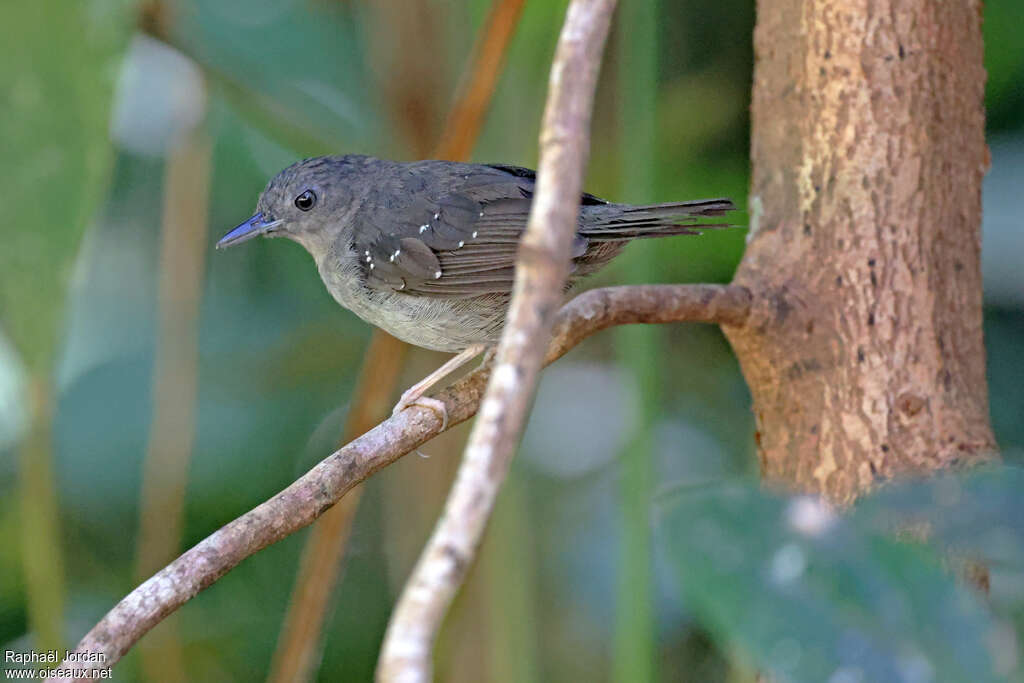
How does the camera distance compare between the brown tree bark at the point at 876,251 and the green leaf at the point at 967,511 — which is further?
the brown tree bark at the point at 876,251

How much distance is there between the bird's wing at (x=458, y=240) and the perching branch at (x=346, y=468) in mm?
275

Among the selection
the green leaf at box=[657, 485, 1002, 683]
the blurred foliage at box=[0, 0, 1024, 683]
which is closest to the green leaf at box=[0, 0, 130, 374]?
the blurred foliage at box=[0, 0, 1024, 683]

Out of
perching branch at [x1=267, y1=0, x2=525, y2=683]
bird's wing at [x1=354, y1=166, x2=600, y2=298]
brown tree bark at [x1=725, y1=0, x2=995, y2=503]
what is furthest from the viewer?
bird's wing at [x1=354, y1=166, x2=600, y2=298]

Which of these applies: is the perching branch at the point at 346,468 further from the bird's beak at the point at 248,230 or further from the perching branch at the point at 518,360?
the bird's beak at the point at 248,230

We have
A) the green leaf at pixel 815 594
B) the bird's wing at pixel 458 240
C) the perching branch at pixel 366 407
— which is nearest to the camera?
the green leaf at pixel 815 594

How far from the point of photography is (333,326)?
372 cm

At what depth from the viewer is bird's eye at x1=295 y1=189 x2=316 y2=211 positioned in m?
2.92

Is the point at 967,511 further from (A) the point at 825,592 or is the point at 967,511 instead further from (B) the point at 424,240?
(B) the point at 424,240

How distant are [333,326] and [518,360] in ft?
9.16

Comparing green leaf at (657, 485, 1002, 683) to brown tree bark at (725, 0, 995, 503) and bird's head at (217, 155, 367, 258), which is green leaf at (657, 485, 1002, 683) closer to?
brown tree bark at (725, 0, 995, 503)

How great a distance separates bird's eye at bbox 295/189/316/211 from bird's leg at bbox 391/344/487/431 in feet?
1.86

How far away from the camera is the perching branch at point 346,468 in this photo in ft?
4.77

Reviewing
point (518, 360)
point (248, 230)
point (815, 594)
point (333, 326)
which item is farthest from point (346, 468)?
point (333, 326)

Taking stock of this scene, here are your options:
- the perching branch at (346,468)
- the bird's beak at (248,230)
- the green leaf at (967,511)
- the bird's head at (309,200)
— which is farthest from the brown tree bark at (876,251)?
the bird's beak at (248,230)
